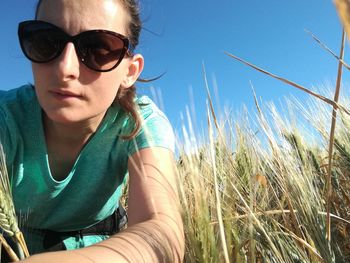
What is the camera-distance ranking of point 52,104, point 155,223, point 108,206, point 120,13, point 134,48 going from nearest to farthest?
point 155,223 → point 52,104 → point 120,13 → point 134,48 → point 108,206

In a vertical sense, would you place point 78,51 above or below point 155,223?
above

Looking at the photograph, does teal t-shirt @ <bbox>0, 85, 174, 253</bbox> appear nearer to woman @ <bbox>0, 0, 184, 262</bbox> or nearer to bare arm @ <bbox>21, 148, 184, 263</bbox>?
woman @ <bbox>0, 0, 184, 262</bbox>

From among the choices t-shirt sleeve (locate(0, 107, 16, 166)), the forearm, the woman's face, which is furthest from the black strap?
the forearm

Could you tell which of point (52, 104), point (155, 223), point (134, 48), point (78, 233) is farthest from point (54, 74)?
point (78, 233)

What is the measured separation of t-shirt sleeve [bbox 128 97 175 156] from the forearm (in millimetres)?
382

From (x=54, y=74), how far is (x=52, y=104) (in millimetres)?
86

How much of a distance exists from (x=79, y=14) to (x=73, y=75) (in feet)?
0.64

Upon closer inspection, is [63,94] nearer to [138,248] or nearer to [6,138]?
[6,138]

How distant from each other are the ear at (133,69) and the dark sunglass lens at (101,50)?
17cm

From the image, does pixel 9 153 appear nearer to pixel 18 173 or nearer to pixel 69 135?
pixel 18 173

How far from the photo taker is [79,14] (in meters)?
1.17

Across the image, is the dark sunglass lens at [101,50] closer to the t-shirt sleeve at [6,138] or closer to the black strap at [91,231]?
the t-shirt sleeve at [6,138]

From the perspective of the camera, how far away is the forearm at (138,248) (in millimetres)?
557

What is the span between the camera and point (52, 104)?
1107 millimetres
